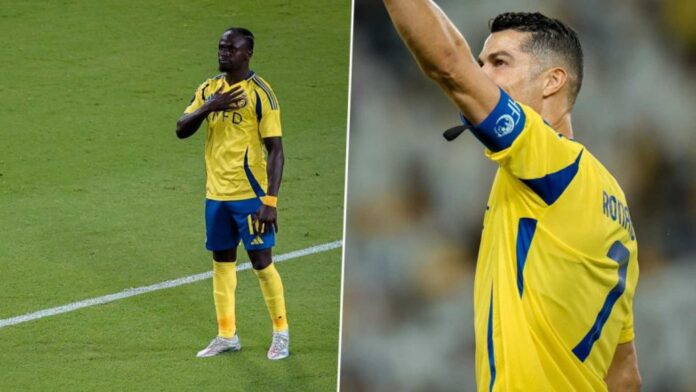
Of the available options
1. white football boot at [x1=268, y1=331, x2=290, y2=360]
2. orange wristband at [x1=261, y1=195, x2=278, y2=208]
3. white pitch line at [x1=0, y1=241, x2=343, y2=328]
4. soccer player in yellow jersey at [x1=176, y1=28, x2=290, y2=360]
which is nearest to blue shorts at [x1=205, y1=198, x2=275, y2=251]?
soccer player in yellow jersey at [x1=176, y1=28, x2=290, y2=360]

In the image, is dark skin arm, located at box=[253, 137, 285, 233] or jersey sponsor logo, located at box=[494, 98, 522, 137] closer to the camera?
jersey sponsor logo, located at box=[494, 98, 522, 137]

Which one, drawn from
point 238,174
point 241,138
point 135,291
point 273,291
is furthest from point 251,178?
point 135,291

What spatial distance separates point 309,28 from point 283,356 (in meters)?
6.55

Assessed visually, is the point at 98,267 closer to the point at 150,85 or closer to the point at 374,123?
the point at 150,85

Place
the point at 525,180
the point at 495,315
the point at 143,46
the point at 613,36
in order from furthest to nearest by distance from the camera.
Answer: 1. the point at 143,46
2. the point at 613,36
3. the point at 495,315
4. the point at 525,180

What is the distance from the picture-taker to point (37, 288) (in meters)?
7.21

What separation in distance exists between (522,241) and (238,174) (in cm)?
418

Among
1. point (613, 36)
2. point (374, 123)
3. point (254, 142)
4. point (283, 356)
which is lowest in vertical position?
point (283, 356)

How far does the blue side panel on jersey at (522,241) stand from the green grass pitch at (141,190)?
3.88 meters

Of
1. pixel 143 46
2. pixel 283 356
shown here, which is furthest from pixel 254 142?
pixel 143 46

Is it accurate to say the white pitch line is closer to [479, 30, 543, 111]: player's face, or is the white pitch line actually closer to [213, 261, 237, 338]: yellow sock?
[213, 261, 237, 338]: yellow sock

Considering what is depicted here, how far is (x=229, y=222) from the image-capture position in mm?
6258

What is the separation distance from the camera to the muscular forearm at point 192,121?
6.12 meters

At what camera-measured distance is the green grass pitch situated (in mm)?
6320
